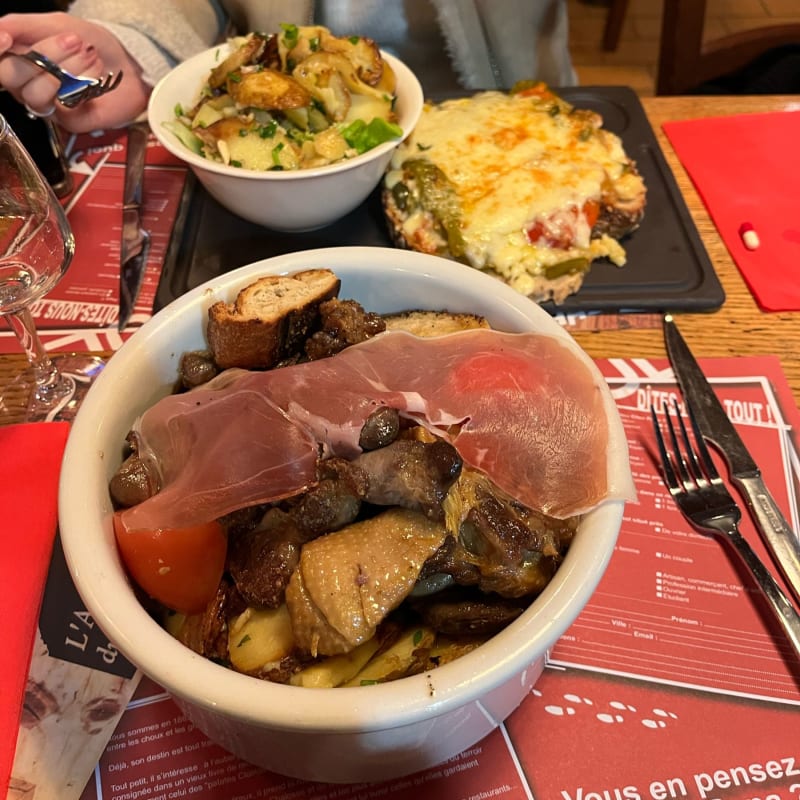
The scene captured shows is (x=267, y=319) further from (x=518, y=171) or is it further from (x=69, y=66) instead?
(x=69, y=66)

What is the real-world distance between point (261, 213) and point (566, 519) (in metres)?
0.81

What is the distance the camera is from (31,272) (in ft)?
3.32

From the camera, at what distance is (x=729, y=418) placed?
3.38ft

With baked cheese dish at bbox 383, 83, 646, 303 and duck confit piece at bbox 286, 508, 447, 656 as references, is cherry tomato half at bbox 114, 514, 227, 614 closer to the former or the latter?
duck confit piece at bbox 286, 508, 447, 656

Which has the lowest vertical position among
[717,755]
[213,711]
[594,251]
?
[717,755]

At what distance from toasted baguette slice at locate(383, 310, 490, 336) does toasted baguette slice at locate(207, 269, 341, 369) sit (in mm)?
92

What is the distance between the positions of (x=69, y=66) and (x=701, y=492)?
1381mm

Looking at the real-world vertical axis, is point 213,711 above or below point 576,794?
above

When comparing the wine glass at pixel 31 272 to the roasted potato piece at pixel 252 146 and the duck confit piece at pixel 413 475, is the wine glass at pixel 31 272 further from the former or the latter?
the duck confit piece at pixel 413 475

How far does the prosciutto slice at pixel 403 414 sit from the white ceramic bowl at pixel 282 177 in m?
0.50

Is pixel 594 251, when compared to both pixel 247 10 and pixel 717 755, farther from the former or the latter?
pixel 247 10

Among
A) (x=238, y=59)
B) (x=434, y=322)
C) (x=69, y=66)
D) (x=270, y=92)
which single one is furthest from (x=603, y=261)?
(x=69, y=66)

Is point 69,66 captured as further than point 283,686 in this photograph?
Yes

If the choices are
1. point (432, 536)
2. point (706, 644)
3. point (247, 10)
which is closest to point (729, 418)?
point (706, 644)
